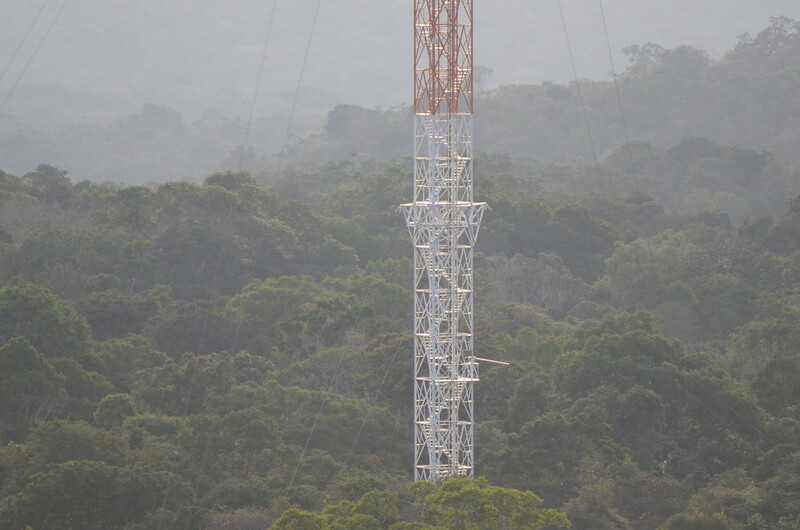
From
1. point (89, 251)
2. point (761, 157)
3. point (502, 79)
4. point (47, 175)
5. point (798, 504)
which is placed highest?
point (502, 79)

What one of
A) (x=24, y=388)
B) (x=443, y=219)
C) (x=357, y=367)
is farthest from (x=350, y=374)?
(x=443, y=219)

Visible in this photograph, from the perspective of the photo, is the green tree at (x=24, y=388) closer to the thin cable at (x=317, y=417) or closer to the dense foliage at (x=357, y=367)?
the dense foliage at (x=357, y=367)

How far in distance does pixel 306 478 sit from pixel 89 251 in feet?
73.1

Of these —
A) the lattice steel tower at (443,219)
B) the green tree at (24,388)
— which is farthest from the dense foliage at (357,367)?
the lattice steel tower at (443,219)

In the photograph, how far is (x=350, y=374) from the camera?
36938 millimetres

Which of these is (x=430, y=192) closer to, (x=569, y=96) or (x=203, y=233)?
(x=203, y=233)

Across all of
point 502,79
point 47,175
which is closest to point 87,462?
point 47,175

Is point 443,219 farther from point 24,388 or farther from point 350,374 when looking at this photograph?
point 350,374

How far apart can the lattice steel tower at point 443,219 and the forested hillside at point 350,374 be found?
1.46 metres

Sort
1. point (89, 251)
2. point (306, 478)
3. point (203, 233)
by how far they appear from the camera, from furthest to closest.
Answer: point (203, 233)
point (89, 251)
point (306, 478)

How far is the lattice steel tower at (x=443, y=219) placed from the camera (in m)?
25.0

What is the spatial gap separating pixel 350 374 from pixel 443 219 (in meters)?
12.6

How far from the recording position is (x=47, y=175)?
6047cm

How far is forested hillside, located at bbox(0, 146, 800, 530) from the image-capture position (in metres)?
25.1
